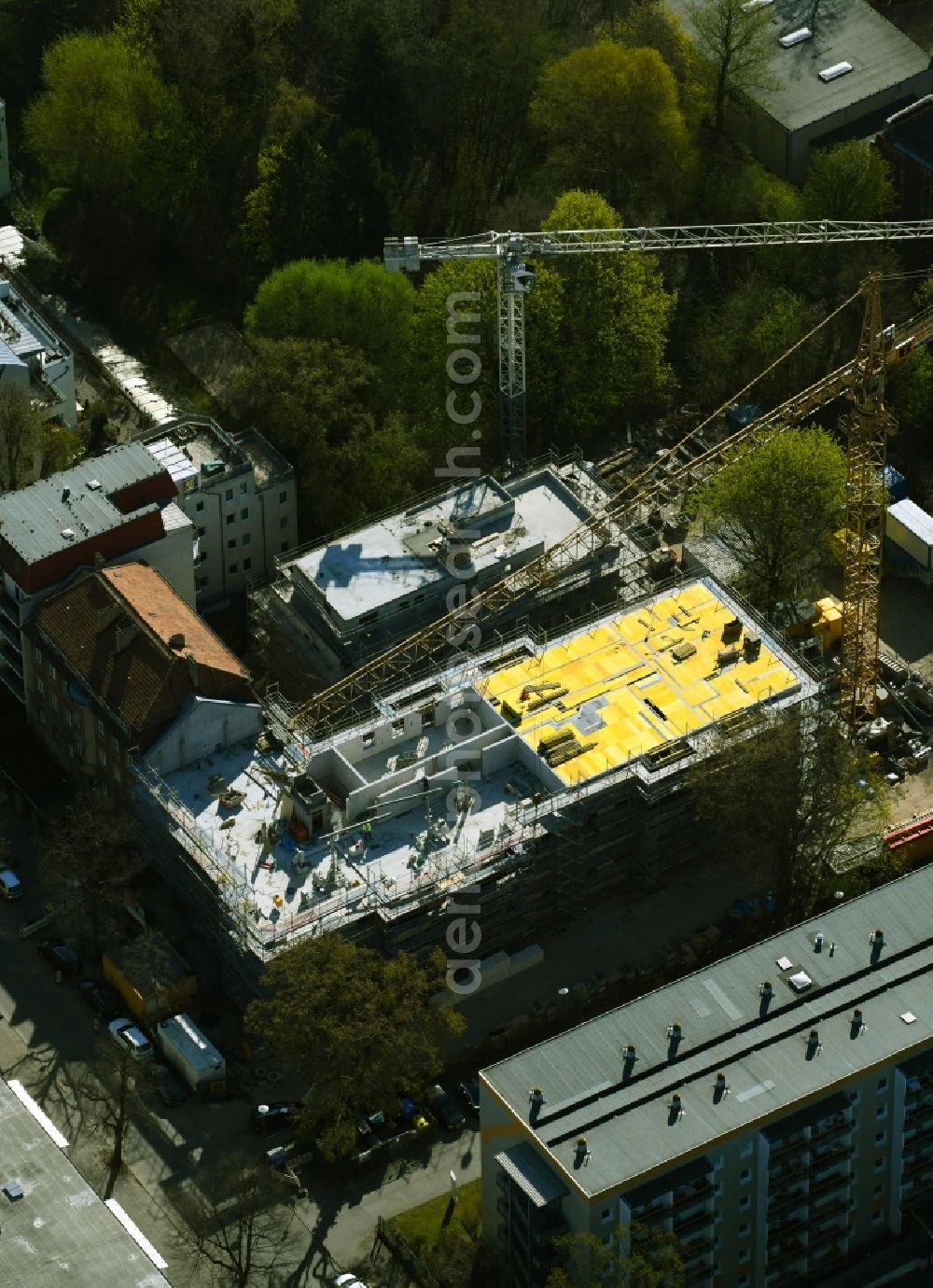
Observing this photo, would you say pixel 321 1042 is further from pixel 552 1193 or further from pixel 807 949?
pixel 807 949

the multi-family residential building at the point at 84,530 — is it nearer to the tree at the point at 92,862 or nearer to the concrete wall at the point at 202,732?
the concrete wall at the point at 202,732

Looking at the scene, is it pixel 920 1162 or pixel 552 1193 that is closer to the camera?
pixel 552 1193

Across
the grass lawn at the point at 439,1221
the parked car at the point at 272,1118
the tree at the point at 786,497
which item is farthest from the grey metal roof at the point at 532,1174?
the tree at the point at 786,497

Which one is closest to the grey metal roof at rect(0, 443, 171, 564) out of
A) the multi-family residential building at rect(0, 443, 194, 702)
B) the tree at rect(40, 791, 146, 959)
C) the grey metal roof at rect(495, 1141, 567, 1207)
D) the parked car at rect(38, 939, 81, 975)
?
the multi-family residential building at rect(0, 443, 194, 702)

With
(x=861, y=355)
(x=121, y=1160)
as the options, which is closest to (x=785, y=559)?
(x=861, y=355)

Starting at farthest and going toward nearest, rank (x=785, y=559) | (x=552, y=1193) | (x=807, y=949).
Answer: (x=785, y=559) < (x=807, y=949) < (x=552, y=1193)

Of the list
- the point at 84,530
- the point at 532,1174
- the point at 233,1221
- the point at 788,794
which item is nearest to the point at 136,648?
the point at 84,530
